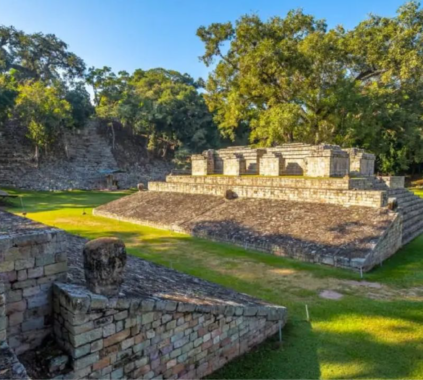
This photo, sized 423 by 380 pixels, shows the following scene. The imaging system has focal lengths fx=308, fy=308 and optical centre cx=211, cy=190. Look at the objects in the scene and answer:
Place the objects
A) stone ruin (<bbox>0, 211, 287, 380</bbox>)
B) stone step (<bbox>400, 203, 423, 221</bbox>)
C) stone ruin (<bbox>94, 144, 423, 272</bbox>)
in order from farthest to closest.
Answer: stone step (<bbox>400, 203, 423, 221</bbox>) → stone ruin (<bbox>94, 144, 423, 272</bbox>) → stone ruin (<bbox>0, 211, 287, 380</bbox>)

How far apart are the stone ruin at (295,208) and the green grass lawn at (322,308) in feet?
1.97

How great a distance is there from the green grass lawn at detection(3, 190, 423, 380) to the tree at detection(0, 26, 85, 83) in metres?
53.1

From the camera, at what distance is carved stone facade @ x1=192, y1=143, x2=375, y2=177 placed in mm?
17938

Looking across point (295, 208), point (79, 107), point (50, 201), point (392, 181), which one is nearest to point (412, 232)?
point (295, 208)

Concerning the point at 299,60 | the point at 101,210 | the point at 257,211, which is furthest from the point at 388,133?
the point at 101,210

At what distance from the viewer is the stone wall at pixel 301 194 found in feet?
41.2

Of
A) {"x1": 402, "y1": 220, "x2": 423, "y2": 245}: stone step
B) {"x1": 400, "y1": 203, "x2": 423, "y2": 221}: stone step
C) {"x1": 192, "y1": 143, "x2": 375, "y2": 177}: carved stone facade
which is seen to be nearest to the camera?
{"x1": 402, "y1": 220, "x2": 423, "y2": 245}: stone step

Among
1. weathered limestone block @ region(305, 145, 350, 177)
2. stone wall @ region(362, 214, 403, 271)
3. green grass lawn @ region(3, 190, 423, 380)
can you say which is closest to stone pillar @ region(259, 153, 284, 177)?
weathered limestone block @ region(305, 145, 350, 177)

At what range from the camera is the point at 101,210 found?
67.8 feet

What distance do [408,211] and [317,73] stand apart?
17.3 m

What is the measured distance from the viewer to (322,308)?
7.20 metres

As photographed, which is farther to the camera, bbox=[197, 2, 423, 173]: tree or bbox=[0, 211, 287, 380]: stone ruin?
bbox=[197, 2, 423, 173]: tree

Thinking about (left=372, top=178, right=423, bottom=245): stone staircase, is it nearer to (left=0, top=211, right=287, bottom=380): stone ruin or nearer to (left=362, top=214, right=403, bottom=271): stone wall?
(left=362, top=214, right=403, bottom=271): stone wall

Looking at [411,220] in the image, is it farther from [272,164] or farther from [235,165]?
[235,165]
